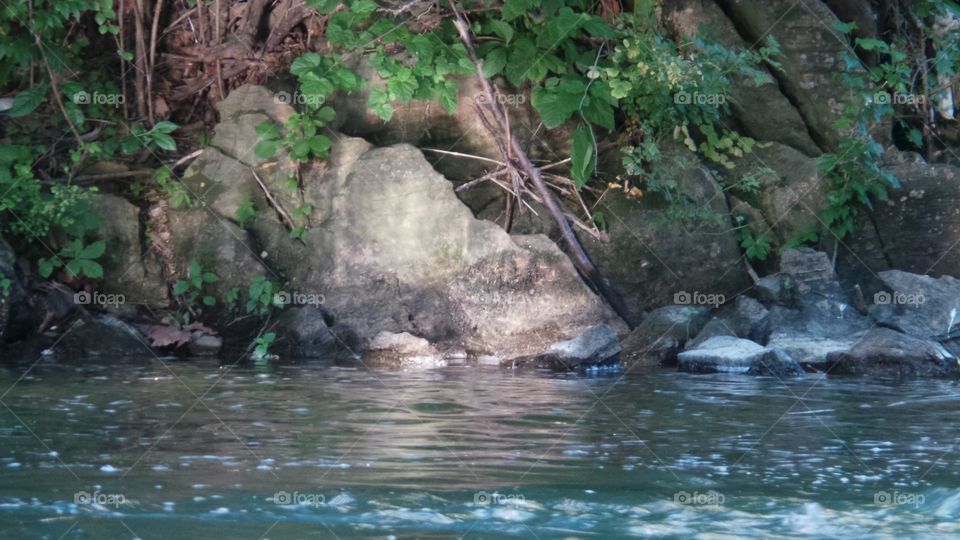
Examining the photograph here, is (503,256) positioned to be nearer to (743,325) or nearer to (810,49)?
(743,325)

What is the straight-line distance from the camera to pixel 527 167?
9.69m

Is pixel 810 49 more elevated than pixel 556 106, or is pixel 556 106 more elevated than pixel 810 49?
pixel 810 49

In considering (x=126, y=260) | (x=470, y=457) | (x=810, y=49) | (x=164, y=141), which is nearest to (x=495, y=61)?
(x=164, y=141)

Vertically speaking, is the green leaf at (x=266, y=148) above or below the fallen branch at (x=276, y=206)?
above

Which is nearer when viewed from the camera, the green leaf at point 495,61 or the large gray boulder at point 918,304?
the large gray boulder at point 918,304

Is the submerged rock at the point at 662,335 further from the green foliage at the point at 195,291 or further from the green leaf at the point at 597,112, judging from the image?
the green foliage at the point at 195,291

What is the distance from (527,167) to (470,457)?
514 cm

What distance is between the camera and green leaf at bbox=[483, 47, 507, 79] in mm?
9281

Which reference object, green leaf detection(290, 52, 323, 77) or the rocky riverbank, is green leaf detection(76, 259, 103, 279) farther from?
green leaf detection(290, 52, 323, 77)

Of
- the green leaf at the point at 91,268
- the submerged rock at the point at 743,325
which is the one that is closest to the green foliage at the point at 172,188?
the green leaf at the point at 91,268

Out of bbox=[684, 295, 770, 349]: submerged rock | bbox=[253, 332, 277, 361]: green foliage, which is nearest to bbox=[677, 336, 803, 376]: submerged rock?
bbox=[684, 295, 770, 349]: submerged rock

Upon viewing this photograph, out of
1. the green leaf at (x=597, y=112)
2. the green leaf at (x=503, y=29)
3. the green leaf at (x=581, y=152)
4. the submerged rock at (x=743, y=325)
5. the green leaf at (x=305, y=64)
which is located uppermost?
the green leaf at (x=503, y=29)

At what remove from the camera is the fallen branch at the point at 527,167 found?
9391 millimetres

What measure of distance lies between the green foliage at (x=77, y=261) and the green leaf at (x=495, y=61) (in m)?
3.57
